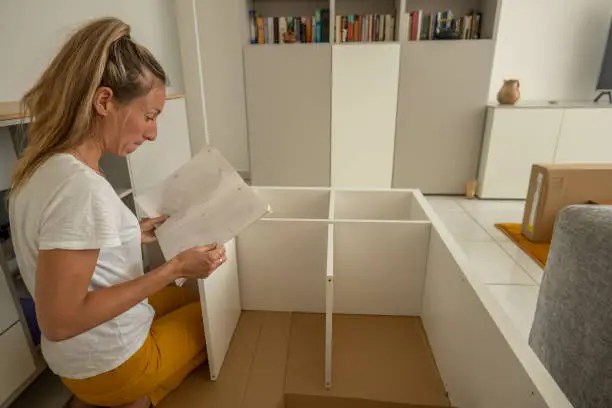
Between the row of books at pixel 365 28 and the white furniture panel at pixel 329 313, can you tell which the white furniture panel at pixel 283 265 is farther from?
the row of books at pixel 365 28

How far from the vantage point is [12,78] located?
152 cm

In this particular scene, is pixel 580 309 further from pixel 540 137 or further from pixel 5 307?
pixel 540 137

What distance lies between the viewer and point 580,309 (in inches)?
34.1

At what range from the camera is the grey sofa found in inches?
30.4

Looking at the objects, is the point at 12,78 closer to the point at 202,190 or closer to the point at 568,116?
the point at 202,190

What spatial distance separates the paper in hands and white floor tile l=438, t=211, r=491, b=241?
1.82m

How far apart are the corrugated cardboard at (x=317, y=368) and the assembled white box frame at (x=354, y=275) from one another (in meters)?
0.04

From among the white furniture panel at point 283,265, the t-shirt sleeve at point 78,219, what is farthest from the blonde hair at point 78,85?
the white furniture panel at point 283,265

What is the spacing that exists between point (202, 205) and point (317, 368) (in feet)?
2.23

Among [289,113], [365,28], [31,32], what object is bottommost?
[289,113]

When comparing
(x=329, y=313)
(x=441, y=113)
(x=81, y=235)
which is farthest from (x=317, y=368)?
(x=441, y=113)

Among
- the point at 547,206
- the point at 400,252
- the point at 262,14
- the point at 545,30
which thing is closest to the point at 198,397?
the point at 400,252

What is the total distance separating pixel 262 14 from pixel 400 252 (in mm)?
2752

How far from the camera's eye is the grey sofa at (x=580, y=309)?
77 cm
